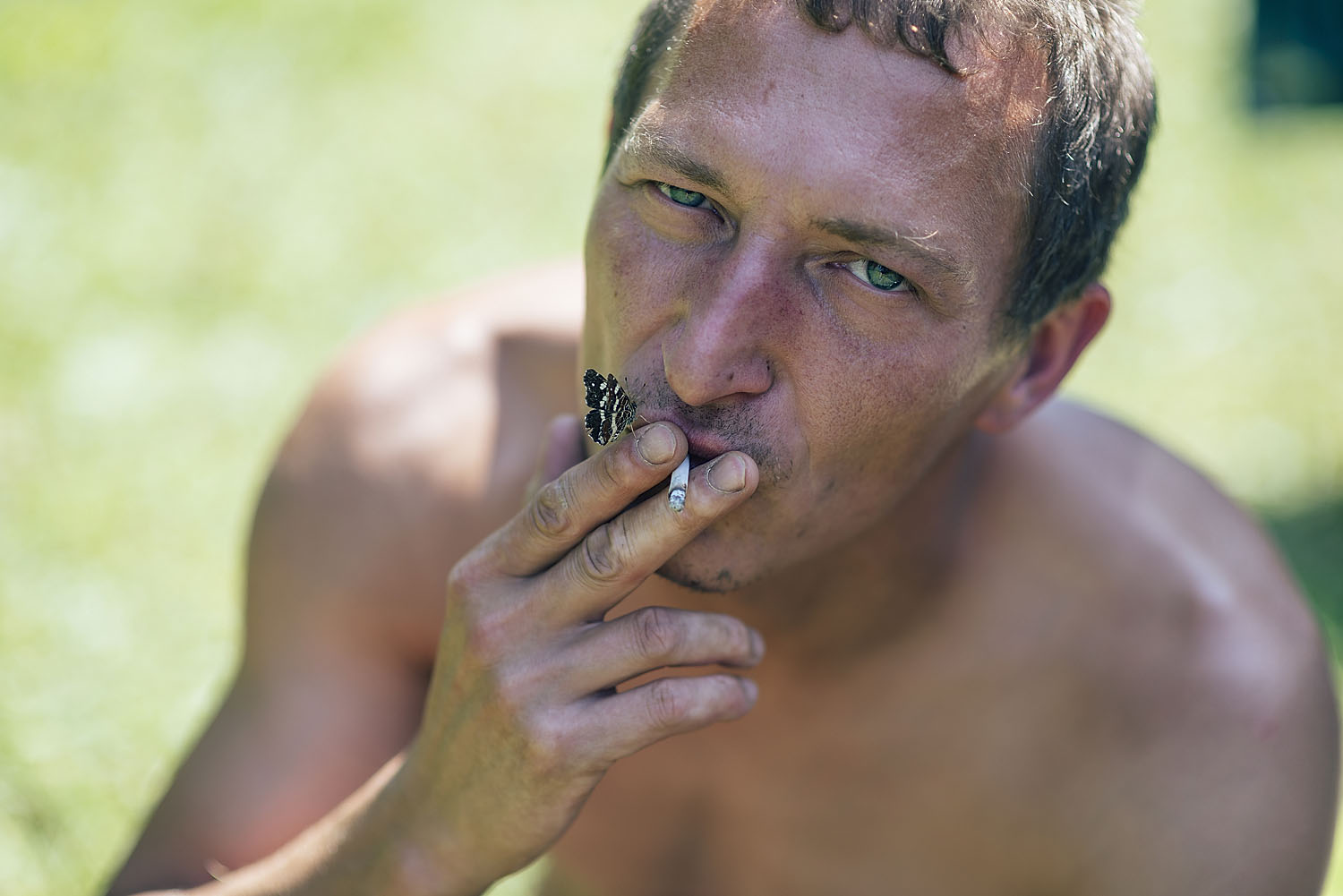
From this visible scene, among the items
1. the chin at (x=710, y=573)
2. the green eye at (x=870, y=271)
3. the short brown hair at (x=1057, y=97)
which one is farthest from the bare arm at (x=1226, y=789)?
the green eye at (x=870, y=271)

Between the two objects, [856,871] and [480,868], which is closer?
[480,868]

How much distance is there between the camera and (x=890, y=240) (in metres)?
2.14

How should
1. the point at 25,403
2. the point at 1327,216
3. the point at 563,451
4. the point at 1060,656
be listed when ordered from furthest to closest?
the point at 1327,216 → the point at 25,403 → the point at 1060,656 → the point at 563,451

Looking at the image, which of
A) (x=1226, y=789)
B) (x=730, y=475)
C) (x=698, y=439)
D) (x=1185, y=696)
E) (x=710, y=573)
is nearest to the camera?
(x=730, y=475)

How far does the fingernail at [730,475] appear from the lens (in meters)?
2.03

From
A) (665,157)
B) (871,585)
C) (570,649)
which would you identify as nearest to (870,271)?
(665,157)

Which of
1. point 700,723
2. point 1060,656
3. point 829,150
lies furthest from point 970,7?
point 1060,656

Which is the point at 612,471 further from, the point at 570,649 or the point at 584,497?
the point at 570,649

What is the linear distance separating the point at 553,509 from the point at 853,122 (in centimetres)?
79

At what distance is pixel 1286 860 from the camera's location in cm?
271

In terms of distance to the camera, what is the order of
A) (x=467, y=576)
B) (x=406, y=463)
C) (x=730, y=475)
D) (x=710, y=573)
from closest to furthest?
1. (x=730, y=475)
2. (x=467, y=576)
3. (x=710, y=573)
4. (x=406, y=463)

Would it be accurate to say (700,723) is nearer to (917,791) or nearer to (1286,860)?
(917,791)

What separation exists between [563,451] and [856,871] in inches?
52.5

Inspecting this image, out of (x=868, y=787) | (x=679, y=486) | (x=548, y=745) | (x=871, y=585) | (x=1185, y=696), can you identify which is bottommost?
(x=868, y=787)
